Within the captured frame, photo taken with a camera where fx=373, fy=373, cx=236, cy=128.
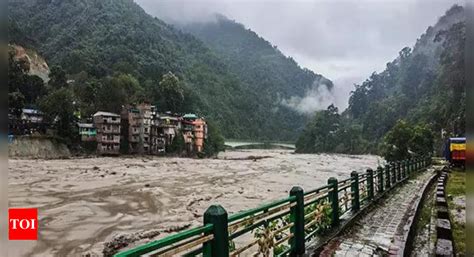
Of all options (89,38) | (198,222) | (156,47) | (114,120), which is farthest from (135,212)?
(156,47)

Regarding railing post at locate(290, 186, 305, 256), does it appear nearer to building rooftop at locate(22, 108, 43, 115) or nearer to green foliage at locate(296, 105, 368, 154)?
building rooftop at locate(22, 108, 43, 115)

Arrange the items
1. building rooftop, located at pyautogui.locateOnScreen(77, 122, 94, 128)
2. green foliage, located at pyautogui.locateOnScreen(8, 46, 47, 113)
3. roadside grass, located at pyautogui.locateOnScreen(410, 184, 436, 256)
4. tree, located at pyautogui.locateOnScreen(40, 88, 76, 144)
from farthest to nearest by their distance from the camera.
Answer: building rooftop, located at pyautogui.locateOnScreen(77, 122, 94, 128)
green foliage, located at pyautogui.locateOnScreen(8, 46, 47, 113)
tree, located at pyautogui.locateOnScreen(40, 88, 76, 144)
roadside grass, located at pyautogui.locateOnScreen(410, 184, 436, 256)

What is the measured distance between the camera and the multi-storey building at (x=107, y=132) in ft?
178

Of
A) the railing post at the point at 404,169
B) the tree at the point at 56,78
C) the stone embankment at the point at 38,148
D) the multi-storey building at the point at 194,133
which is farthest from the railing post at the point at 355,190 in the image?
the multi-storey building at the point at 194,133

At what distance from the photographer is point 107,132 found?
2163 inches

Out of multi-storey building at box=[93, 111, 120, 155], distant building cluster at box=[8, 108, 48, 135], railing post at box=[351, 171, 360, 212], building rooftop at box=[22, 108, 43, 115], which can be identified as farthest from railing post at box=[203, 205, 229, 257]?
building rooftop at box=[22, 108, 43, 115]

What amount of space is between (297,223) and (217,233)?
2602mm

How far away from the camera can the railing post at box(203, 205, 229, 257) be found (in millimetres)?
3531

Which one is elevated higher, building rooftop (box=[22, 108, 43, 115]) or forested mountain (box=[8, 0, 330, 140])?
forested mountain (box=[8, 0, 330, 140])

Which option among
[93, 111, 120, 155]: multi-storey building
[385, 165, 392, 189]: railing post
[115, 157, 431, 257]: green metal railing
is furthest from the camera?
[93, 111, 120, 155]: multi-storey building

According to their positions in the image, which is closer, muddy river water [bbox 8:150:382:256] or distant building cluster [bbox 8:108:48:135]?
muddy river water [bbox 8:150:382:256]

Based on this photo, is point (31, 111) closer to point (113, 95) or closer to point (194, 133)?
point (113, 95)

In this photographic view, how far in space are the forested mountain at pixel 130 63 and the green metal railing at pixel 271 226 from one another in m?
56.6

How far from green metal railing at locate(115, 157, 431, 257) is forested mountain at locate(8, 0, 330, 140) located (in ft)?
186
